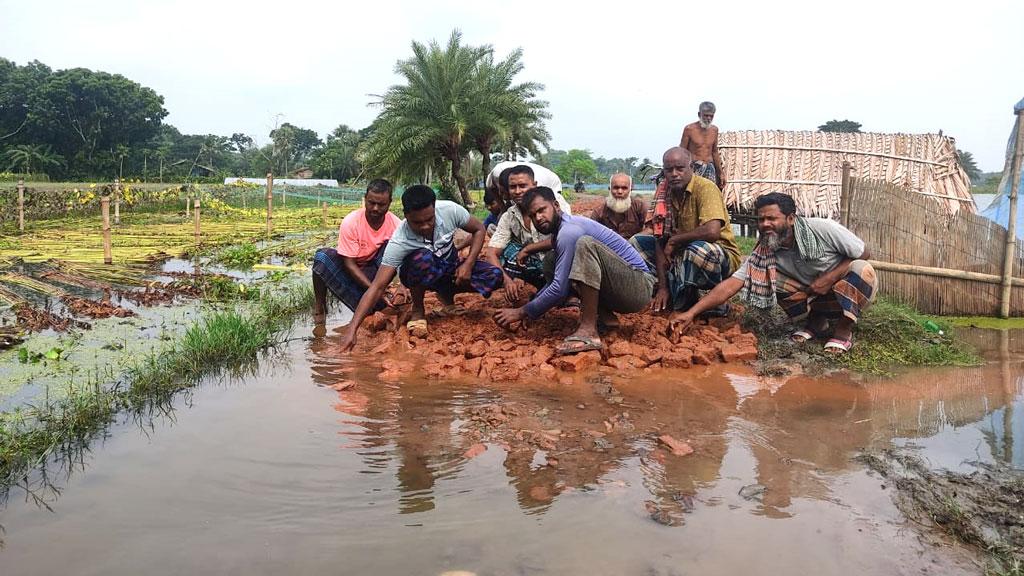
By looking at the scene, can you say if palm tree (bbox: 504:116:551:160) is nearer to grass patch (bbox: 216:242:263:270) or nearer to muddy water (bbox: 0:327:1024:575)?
grass patch (bbox: 216:242:263:270)

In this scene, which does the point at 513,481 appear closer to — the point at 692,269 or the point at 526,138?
the point at 692,269

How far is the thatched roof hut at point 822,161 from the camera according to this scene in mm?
9992

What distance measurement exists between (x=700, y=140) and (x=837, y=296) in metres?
3.13

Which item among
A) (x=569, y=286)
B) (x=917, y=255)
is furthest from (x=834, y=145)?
(x=569, y=286)

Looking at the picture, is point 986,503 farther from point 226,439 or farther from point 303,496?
point 226,439

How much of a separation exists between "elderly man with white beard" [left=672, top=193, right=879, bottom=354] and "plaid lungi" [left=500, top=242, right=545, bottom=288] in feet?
3.55

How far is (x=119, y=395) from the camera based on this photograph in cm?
364

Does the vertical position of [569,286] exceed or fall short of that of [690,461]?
it exceeds it

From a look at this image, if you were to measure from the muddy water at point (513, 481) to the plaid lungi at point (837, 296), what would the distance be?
62 centimetres

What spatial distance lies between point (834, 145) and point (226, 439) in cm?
960

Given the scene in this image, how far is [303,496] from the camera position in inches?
101

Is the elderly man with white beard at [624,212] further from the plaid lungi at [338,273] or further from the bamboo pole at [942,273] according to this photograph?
the bamboo pole at [942,273]

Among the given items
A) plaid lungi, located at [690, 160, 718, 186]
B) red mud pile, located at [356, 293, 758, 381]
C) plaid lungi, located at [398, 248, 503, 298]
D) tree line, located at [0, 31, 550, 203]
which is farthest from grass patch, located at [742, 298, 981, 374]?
tree line, located at [0, 31, 550, 203]

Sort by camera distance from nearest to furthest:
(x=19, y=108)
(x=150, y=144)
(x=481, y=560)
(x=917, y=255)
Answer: (x=481, y=560) < (x=917, y=255) < (x=19, y=108) < (x=150, y=144)
